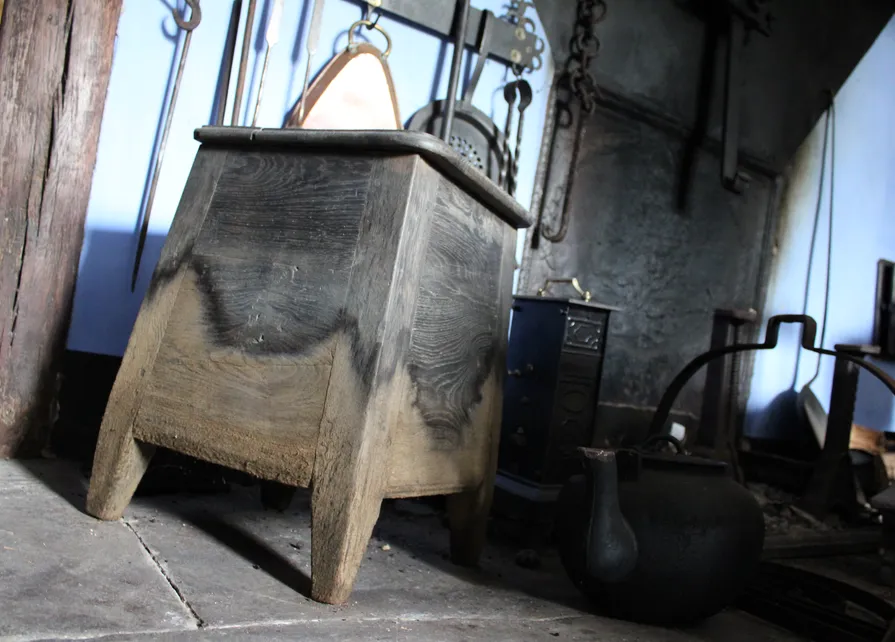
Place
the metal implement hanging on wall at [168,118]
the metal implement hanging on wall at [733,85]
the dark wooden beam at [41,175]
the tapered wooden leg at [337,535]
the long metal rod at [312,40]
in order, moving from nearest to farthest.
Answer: the tapered wooden leg at [337,535], the dark wooden beam at [41,175], the metal implement hanging on wall at [168,118], the long metal rod at [312,40], the metal implement hanging on wall at [733,85]

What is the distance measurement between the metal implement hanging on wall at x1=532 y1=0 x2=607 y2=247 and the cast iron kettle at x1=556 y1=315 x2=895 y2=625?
132cm

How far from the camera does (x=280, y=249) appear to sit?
1.19 metres

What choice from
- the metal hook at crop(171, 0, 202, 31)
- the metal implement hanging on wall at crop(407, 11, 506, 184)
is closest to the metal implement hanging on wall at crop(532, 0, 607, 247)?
the metal implement hanging on wall at crop(407, 11, 506, 184)

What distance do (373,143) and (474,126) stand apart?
1203 mm

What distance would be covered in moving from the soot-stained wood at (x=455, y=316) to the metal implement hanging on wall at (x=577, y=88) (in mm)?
1077

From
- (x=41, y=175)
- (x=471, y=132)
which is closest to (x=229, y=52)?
(x=41, y=175)

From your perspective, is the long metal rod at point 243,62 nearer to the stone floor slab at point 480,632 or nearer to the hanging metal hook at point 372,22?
the hanging metal hook at point 372,22

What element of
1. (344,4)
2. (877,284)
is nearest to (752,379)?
(877,284)

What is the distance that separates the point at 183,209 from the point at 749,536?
4.09ft

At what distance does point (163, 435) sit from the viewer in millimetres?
1176

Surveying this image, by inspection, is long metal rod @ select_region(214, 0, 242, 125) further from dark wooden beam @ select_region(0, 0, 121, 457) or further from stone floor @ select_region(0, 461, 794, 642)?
stone floor @ select_region(0, 461, 794, 642)

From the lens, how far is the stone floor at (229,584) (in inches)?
34.6

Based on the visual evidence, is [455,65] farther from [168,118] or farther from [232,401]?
[232,401]

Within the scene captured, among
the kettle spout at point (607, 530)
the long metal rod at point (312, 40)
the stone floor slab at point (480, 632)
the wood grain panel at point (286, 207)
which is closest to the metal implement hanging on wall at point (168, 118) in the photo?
the long metal rod at point (312, 40)
